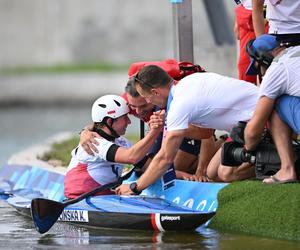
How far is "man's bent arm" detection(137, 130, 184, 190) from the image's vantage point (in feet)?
32.1

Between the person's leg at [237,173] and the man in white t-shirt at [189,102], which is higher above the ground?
the man in white t-shirt at [189,102]

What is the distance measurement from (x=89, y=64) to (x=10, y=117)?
306 centimetres

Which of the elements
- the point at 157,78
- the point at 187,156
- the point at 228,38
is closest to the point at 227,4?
the point at 228,38

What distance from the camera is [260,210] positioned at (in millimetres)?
9617

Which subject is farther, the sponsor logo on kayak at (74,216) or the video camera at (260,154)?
the sponsor logo on kayak at (74,216)

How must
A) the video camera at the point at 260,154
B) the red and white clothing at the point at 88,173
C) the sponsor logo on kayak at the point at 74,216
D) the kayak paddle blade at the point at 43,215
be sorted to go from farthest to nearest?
the red and white clothing at the point at 88,173, the sponsor logo on kayak at the point at 74,216, the kayak paddle blade at the point at 43,215, the video camera at the point at 260,154

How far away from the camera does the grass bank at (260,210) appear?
9.36m

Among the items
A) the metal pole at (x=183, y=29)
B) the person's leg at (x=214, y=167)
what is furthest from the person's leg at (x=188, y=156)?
the metal pole at (x=183, y=29)

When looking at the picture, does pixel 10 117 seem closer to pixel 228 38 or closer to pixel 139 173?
pixel 228 38

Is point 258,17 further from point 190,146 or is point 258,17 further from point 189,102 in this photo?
point 190,146

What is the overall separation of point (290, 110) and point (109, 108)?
72.5 inches

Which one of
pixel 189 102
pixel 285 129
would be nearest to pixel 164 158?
pixel 189 102

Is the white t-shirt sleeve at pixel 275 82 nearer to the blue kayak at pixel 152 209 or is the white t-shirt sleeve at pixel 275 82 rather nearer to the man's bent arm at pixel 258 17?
the man's bent arm at pixel 258 17

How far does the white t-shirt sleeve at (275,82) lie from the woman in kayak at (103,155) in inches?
Answer: 55.3
